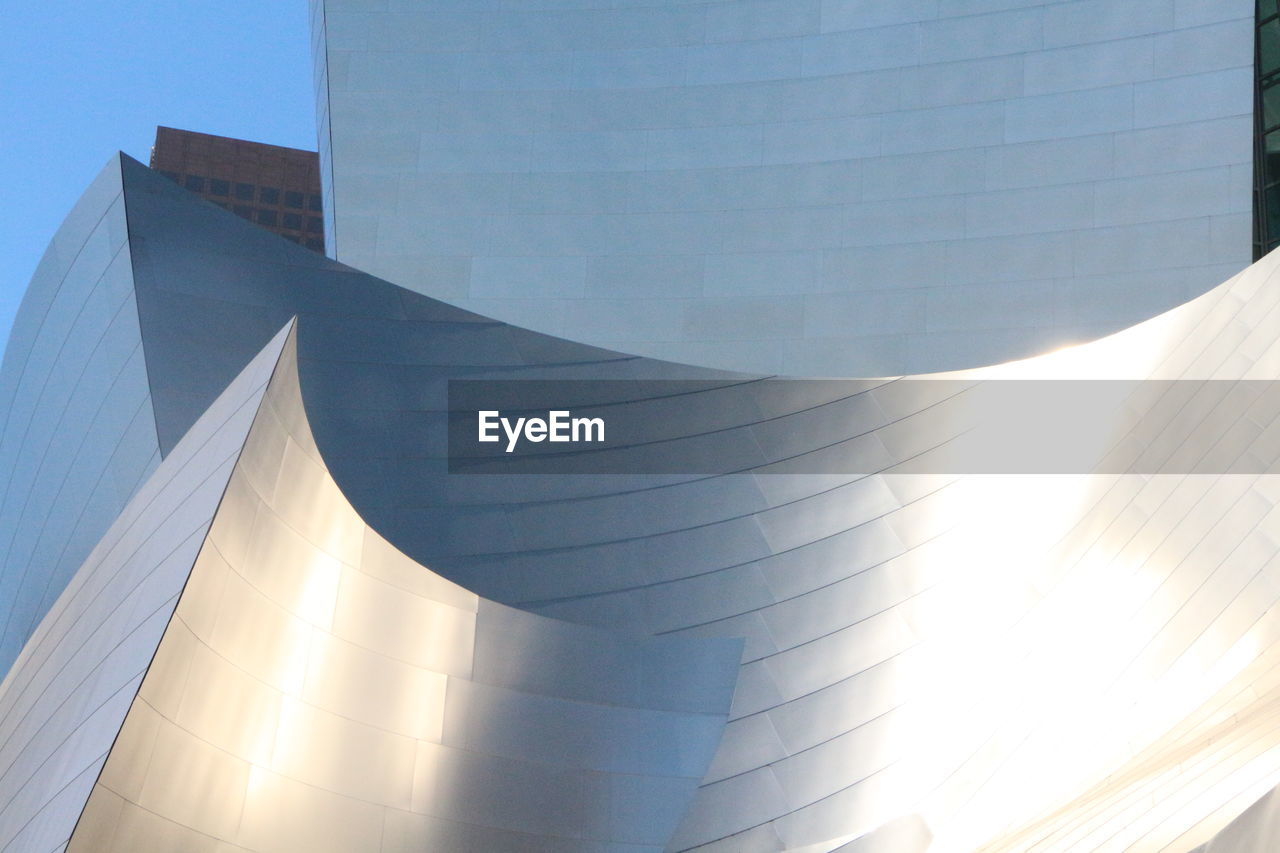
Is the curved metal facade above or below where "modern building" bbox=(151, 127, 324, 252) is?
below

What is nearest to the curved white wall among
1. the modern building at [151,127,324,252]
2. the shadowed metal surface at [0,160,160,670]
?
the shadowed metal surface at [0,160,160,670]

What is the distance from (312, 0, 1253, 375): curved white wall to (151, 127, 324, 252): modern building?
6597 centimetres

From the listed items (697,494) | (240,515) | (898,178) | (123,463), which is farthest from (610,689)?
(898,178)

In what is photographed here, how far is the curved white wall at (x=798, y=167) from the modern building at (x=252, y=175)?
66.0 meters

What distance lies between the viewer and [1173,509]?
905 cm

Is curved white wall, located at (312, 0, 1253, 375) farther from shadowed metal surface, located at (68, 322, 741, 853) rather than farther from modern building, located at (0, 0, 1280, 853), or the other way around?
shadowed metal surface, located at (68, 322, 741, 853)

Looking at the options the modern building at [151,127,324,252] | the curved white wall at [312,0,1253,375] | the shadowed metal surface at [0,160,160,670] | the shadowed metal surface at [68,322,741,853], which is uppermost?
the modern building at [151,127,324,252]

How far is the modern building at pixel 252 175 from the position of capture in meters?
81.3

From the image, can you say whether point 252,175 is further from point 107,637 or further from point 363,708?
point 107,637

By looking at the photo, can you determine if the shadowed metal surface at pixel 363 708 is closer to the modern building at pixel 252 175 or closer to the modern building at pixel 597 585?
the modern building at pixel 597 585

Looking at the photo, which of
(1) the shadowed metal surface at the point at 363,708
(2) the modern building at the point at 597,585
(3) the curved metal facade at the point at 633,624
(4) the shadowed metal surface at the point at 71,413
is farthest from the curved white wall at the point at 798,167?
(1) the shadowed metal surface at the point at 363,708

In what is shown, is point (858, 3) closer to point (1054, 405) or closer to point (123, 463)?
point (1054, 405)

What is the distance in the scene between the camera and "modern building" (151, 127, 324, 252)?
81312mm

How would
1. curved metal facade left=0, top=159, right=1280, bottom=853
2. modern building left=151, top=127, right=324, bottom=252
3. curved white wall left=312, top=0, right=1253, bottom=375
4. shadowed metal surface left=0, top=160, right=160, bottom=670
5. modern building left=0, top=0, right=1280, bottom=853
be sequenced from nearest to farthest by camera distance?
1. modern building left=0, top=0, right=1280, bottom=853
2. curved metal facade left=0, top=159, right=1280, bottom=853
3. shadowed metal surface left=0, top=160, right=160, bottom=670
4. curved white wall left=312, top=0, right=1253, bottom=375
5. modern building left=151, top=127, right=324, bottom=252
